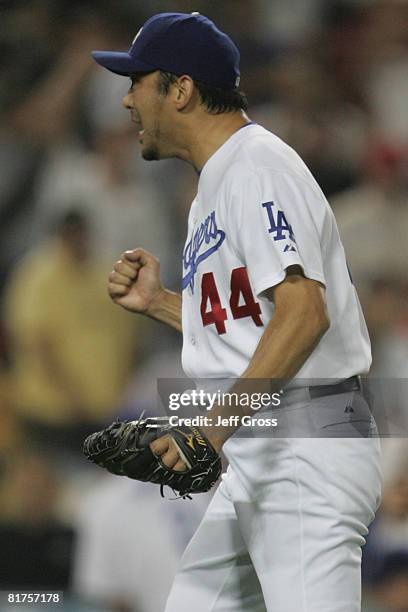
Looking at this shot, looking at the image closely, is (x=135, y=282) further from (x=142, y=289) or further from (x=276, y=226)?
(x=276, y=226)

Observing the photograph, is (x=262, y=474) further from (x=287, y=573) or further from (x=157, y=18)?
(x=157, y=18)

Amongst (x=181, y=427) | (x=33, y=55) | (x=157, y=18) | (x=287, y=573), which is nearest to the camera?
(x=181, y=427)

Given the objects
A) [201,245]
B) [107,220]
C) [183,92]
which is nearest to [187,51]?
[183,92]

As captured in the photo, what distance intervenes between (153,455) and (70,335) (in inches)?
80.8

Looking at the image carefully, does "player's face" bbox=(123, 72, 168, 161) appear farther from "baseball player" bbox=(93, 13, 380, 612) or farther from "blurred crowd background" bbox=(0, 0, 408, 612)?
"blurred crowd background" bbox=(0, 0, 408, 612)

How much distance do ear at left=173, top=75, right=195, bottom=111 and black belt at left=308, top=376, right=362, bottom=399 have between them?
572mm

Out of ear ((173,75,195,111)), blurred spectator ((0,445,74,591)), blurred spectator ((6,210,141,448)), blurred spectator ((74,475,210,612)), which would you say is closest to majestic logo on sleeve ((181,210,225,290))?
ear ((173,75,195,111))

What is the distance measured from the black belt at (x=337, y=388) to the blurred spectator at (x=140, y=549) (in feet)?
3.65

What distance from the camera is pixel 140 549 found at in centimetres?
270

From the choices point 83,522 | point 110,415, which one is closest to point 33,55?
point 110,415

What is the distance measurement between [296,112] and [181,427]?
2.44 meters

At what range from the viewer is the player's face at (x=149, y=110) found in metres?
1.88

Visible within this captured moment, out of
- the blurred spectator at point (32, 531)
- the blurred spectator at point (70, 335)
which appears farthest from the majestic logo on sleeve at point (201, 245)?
the blurred spectator at point (70, 335)

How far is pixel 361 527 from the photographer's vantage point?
1637 millimetres
